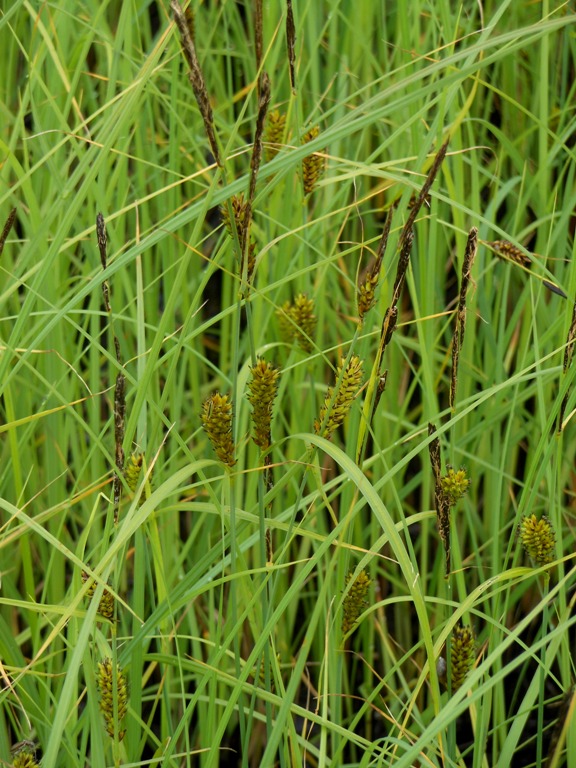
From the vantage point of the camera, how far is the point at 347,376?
2.57 ft

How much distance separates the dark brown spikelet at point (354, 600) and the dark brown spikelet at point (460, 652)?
0.32ft

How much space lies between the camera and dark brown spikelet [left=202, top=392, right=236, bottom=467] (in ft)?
2.48

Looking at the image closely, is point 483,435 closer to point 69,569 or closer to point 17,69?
point 69,569

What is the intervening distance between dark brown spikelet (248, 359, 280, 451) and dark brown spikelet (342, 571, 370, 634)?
0.60ft

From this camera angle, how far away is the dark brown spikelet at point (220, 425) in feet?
2.48

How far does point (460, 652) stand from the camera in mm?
878

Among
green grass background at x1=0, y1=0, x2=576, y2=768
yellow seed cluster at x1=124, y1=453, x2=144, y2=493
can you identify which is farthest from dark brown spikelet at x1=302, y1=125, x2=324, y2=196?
yellow seed cluster at x1=124, y1=453, x2=144, y2=493

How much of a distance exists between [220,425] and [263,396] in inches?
1.8

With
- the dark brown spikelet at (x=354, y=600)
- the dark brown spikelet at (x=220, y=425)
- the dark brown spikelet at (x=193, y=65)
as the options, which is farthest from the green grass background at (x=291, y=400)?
the dark brown spikelet at (x=193, y=65)

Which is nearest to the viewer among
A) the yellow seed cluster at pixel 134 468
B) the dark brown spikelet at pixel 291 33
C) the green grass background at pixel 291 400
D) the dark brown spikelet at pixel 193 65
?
the dark brown spikelet at pixel 193 65

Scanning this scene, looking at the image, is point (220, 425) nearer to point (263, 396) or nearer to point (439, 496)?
point (263, 396)

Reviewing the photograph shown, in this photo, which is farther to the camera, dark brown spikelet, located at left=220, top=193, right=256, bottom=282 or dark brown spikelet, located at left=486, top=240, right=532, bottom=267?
dark brown spikelet, located at left=486, top=240, right=532, bottom=267

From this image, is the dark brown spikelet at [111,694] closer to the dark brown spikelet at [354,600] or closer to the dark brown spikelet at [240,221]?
the dark brown spikelet at [354,600]

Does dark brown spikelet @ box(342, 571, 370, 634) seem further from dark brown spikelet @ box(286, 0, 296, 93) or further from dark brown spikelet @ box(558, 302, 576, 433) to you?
dark brown spikelet @ box(286, 0, 296, 93)
